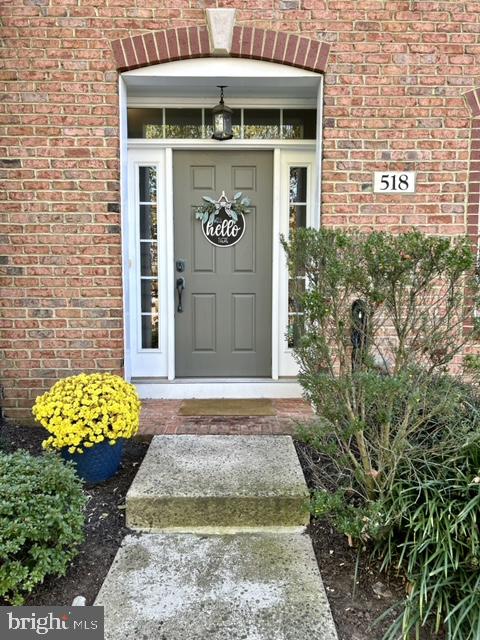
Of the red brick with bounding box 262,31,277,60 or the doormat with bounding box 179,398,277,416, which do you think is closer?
the red brick with bounding box 262,31,277,60

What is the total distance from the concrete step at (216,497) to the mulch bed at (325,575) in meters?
0.15

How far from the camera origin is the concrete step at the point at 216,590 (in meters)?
1.89

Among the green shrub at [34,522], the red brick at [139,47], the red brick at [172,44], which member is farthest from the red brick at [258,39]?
the green shrub at [34,522]

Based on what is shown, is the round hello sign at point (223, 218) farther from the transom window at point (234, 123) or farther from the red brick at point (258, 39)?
the red brick at point (258, 39)

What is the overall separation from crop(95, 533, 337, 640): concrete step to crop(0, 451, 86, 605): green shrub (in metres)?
0.29

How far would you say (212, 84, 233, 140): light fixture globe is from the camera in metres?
4.20

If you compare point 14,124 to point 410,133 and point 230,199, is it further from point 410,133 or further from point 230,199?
point 410,133

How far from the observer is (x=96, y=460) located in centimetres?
296

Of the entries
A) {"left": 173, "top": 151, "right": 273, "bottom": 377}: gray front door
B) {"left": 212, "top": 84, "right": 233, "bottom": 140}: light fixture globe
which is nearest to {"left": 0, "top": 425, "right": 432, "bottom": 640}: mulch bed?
{"left": 173, "top": 151, "right": 273, "bottom": 377}: gray front door

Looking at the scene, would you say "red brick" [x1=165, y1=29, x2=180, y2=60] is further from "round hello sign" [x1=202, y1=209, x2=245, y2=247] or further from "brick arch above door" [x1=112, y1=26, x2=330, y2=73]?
"round hello sign" [x1=202, y1=209, x2=245, y2=247]

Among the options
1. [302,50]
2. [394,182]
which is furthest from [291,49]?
[394,182]

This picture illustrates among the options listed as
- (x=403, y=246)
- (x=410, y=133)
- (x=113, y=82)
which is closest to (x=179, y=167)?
(x=113, y=82)

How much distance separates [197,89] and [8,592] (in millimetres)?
3841

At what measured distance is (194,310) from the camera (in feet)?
15.2
